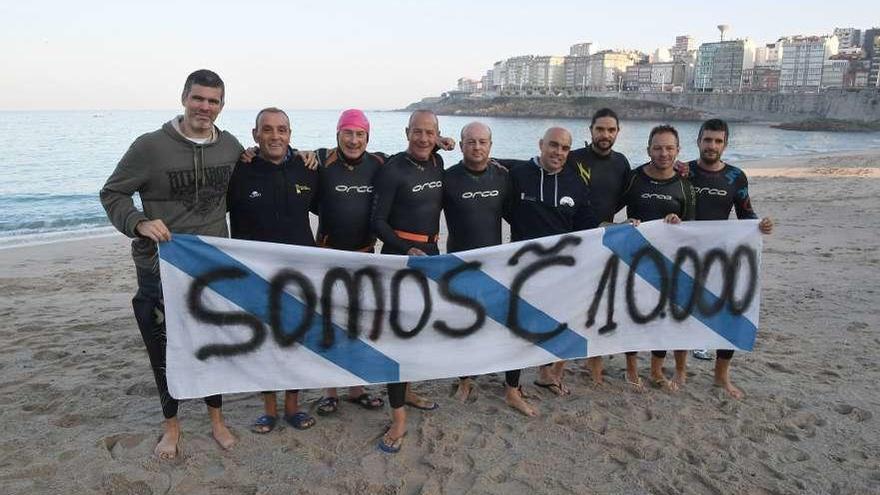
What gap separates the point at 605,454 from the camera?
12.4ft

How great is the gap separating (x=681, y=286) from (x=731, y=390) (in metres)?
1.00

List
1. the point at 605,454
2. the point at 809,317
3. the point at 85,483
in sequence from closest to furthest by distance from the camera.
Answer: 1. the point at 85,483
2. the point at 605,454
3. the point at 809,317

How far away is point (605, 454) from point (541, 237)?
1.57 meters

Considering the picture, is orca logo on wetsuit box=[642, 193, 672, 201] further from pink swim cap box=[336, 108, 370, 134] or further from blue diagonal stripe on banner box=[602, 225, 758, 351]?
pink swim cap box=[336, 108, 370, 134]

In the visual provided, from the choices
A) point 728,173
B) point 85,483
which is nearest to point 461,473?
point 85,483

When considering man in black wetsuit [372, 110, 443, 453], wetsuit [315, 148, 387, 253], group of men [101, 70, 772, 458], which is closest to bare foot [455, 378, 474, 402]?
group of men [101, 70, 772, 458]

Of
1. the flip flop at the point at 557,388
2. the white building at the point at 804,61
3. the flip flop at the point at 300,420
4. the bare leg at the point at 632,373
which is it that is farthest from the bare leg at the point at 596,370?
the white building at the point at 804,61

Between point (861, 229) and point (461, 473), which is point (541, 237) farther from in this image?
point (861, 229)

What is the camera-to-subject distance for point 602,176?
185 inches

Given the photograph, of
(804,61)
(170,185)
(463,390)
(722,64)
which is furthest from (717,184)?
(804,61)

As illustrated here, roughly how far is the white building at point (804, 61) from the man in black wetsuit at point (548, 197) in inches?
6761

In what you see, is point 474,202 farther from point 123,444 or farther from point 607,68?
point 607,68

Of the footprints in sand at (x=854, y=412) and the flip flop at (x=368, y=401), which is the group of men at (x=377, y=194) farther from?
the footprints in sand at (x=854, y=412)

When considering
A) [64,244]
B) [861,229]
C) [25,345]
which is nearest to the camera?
[25,345]
